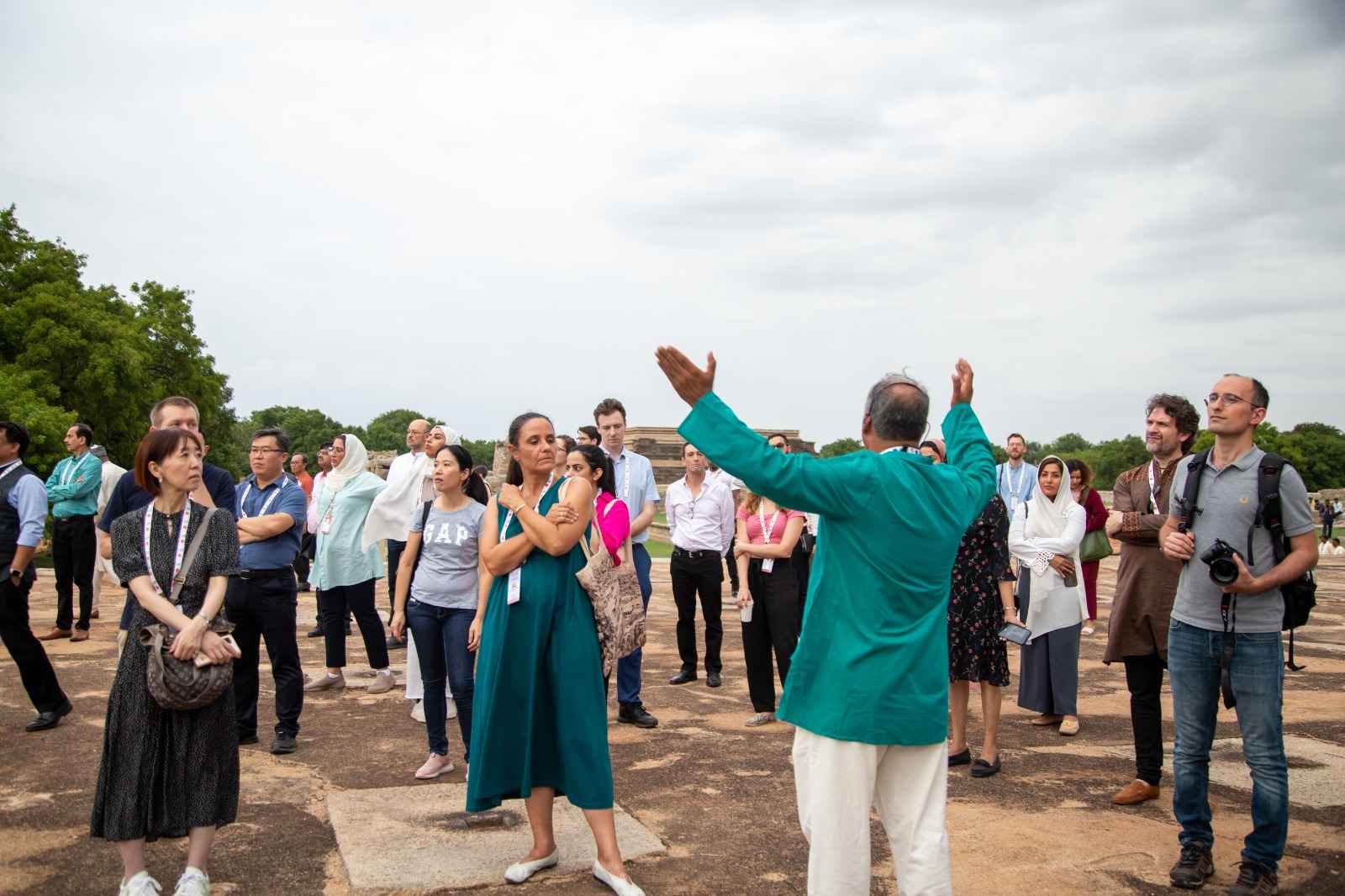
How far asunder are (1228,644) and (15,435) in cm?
687

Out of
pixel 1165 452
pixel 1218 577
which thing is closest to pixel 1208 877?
pixel 1218 577

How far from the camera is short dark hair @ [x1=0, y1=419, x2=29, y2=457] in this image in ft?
21.0

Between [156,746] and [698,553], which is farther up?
[698,553]

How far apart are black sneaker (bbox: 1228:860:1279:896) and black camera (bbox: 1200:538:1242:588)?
43.8 inches

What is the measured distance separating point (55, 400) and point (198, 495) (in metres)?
29.0

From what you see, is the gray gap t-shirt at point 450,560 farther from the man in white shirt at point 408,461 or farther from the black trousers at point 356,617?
the man in white shirt at point 408,461

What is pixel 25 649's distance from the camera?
20.8 feet

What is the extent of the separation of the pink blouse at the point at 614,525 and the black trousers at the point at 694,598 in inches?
134

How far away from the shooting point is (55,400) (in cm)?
2884

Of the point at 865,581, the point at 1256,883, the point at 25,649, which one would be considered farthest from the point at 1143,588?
the point at 25,649

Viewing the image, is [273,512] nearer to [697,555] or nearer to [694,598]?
[697,555]

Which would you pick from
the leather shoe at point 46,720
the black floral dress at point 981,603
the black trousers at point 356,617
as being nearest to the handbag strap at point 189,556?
the leather shoe at point 46,720

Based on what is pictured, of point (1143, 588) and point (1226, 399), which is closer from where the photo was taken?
point (1226, 399)

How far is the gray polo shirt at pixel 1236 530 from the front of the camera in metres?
4.12
